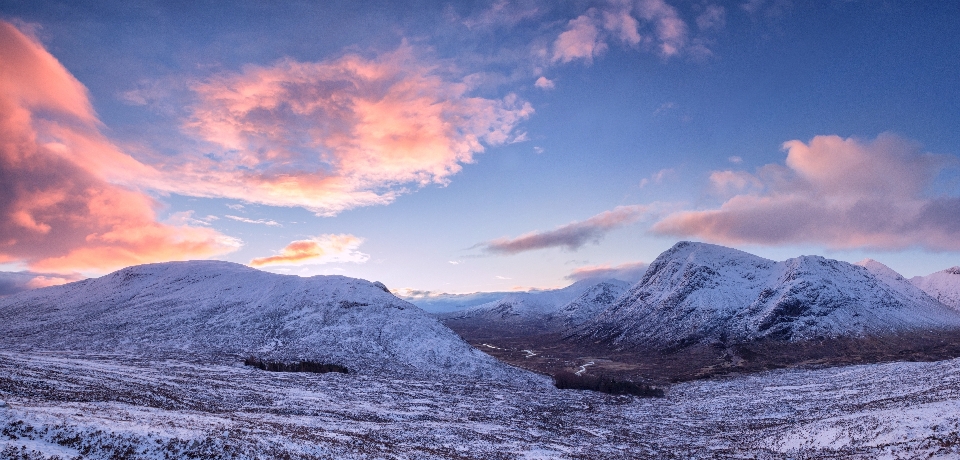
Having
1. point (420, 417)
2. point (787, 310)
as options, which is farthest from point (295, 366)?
point (787, 310)

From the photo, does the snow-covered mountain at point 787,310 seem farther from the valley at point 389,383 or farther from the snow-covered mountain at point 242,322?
the snow-covered mountain at point 242,322

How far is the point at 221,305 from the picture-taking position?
95.7 m

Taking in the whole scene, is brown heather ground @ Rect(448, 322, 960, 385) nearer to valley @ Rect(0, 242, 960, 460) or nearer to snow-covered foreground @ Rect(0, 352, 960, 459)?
valley @ Rect(0, 242, 960, 460)

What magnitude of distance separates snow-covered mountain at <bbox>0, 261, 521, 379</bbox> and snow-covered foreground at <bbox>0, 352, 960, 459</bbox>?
13581mm

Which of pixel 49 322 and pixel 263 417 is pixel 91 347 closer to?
pixel 49 322

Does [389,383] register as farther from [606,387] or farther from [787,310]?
[787,310]

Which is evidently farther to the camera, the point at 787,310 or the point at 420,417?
the point at 787,310

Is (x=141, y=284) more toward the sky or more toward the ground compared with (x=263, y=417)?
more toward the sky

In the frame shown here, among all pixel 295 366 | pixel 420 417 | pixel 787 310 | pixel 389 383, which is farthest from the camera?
pixel 787 310

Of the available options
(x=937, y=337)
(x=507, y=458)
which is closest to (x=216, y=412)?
(x=507, y=458)

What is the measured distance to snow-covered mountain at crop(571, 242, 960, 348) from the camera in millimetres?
141250

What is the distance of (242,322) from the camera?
285 feet

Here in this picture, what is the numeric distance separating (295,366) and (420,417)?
109ft

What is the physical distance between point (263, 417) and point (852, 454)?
3926 cm
